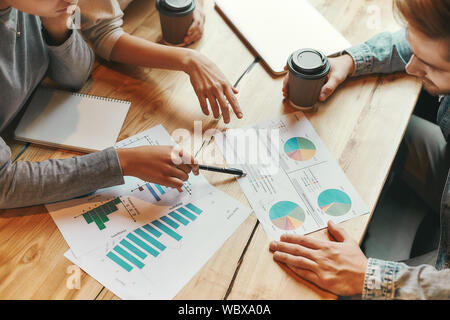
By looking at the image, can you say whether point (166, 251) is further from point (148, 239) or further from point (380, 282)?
point (380, 282)

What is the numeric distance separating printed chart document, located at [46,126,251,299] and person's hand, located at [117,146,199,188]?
38mm

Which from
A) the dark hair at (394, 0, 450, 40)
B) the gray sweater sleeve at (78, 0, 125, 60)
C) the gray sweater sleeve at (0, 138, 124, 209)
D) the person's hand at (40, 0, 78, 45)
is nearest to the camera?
the dark hair at (394, 0, 450, 40)

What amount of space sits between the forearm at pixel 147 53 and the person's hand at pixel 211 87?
0.11 feet

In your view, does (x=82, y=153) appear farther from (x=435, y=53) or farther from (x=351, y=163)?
(x=435, y=53)

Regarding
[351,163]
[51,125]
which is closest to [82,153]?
[51,125]

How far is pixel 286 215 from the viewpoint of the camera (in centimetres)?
82

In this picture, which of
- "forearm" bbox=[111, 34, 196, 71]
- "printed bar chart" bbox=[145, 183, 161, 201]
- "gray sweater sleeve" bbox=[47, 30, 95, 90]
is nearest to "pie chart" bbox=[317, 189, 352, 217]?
"printed bar chart" bbox=[145, 183, 161, 201]

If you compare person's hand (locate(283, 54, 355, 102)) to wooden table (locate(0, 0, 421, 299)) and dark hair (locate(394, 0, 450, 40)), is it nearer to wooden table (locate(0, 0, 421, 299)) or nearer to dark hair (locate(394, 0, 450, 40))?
wooden table (locate(0, 0, 421, 299))

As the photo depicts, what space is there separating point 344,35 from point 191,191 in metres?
0.68

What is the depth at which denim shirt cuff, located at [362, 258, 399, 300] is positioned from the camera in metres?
0.75

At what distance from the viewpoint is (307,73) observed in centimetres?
90

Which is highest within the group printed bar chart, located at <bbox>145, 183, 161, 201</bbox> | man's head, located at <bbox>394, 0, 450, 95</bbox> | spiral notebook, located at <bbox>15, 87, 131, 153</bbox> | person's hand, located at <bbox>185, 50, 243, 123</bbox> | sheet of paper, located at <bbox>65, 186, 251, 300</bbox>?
man's head, located at <bbox>394, 0, 450, 95</bbox>

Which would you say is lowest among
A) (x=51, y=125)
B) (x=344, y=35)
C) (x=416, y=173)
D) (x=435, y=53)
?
(x=416, y=173)
